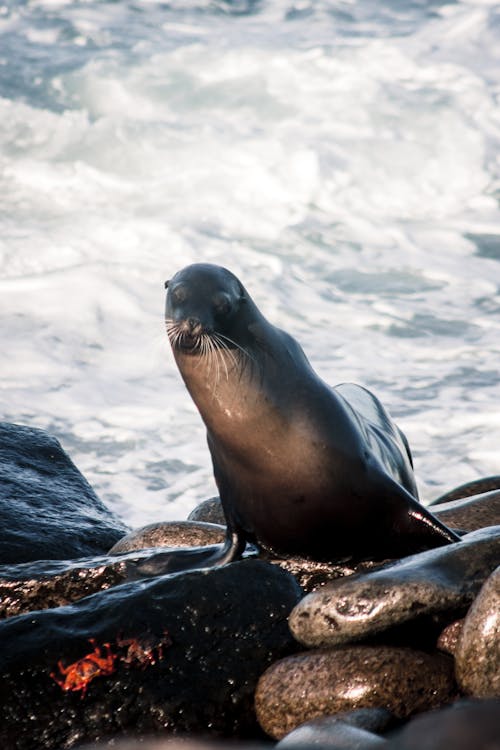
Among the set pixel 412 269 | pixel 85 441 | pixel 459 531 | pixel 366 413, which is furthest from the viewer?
pixel 412 269

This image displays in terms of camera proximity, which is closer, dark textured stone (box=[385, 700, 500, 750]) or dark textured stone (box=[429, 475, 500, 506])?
dark textured stone (box=[385, 700, 500, 750])

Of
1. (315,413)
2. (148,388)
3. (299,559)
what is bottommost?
(148,388)

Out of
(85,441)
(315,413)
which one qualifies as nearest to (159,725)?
(315,413)

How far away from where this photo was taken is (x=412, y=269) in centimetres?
2139

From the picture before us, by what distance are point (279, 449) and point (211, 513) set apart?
9.23ft

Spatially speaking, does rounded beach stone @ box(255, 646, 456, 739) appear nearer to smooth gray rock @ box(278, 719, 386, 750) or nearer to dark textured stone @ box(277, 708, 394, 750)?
dark textured stone @ box(277, 708, 394, 750)

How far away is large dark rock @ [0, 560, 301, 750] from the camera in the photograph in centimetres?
453

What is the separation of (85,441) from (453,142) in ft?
49.1

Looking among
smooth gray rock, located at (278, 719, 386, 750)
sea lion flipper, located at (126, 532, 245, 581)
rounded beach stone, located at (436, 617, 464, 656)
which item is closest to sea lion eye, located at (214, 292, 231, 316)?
sea lion flipper, located at (126, 532, 245, 581)

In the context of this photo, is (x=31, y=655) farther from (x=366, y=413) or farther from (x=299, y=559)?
(x=366, y=413)

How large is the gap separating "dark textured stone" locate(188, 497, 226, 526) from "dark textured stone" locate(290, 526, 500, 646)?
355cm

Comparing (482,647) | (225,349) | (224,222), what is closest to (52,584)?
(225,349)

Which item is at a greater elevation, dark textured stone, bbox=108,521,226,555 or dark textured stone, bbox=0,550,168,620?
dark textured stone, bbox=0,550,168,620

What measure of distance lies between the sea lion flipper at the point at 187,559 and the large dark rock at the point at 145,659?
0.60 metres
